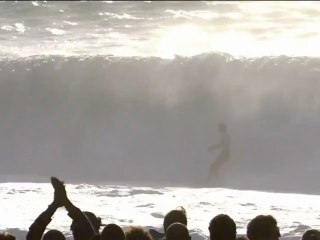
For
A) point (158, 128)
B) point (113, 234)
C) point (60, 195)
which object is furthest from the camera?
point (158, 128)

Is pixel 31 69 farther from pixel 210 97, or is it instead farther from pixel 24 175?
pixel 24 175

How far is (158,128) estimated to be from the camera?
20.8 m

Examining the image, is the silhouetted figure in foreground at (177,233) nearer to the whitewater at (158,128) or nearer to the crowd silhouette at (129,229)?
the crowd silhouette at (129,229)

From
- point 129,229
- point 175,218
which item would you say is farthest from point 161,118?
point 129,229

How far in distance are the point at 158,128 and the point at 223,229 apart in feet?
50.4

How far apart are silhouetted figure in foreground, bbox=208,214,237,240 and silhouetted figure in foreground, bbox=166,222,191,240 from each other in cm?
16

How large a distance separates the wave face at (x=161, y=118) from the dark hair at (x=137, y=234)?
1077 cm

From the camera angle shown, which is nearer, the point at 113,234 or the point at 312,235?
the point at 113,234

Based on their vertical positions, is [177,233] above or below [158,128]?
below

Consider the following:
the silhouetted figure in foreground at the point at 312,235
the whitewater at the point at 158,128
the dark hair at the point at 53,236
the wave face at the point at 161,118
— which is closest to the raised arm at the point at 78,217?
the dark hair at the point at 53,236

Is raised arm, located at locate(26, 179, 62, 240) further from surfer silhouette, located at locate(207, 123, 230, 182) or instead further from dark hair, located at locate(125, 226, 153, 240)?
surfer silhouette, located at locate(207, 123, 230, 182)

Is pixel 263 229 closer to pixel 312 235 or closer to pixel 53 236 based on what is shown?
pixel 312 235

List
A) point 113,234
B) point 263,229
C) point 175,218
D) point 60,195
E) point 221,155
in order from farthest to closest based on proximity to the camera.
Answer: point 221,155
point 175,218
point 60,195
point 263,229
point 113,234

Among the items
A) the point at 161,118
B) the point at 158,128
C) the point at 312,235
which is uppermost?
the point at 161,118
